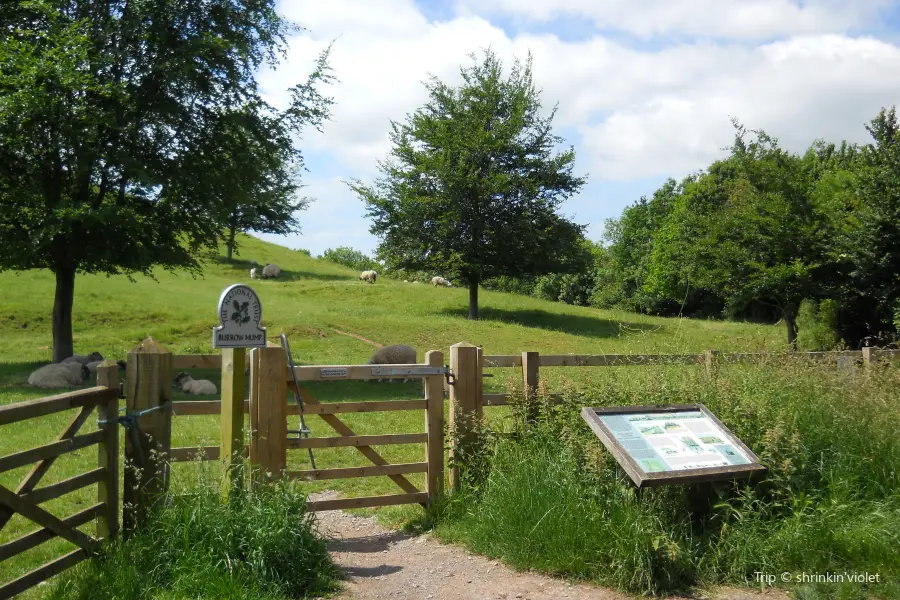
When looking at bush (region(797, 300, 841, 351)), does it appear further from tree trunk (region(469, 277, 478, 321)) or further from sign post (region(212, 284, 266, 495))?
sign post (region(212, 284, 266, 495))

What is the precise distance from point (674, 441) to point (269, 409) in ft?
11.2

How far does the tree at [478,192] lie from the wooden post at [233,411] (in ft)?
83.6

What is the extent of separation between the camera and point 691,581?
5656 mm

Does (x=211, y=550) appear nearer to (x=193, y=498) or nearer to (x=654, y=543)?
(x=193, y=498)

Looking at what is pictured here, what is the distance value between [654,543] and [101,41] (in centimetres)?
1790

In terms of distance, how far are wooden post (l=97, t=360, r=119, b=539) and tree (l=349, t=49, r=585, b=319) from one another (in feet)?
85.1

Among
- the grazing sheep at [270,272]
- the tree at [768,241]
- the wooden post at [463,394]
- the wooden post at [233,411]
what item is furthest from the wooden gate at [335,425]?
the grazing sheep at [270,272]

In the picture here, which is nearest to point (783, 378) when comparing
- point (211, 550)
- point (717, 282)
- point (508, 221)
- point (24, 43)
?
point (211, 550)

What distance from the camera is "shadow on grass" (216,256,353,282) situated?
46562 mm

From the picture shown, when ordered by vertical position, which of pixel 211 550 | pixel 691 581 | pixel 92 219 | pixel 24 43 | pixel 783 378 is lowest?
pixel 691 581

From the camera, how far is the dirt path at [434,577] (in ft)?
17.8

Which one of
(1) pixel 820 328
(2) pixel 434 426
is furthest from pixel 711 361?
(1) pixel 820 328

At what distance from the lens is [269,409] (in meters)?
6.59

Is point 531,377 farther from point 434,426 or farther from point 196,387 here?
point 196,387
